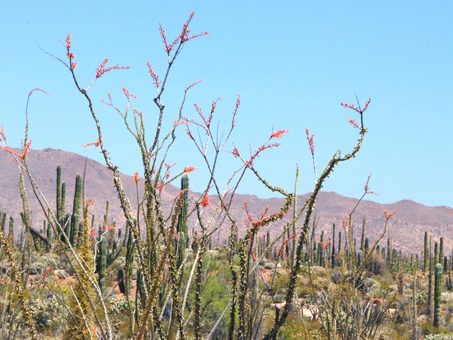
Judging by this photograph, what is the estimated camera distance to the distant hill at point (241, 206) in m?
85.6

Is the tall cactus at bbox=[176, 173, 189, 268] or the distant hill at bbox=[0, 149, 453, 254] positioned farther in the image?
the distant hill at bbox=[0, 149, 453, 254]

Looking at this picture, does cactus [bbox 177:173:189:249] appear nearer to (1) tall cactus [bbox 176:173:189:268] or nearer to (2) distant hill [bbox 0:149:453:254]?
(1) tall cactus [bbox 176:173:189:268]

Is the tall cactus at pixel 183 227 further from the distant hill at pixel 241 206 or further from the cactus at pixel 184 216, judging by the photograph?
the distant hill at pixel 241 206

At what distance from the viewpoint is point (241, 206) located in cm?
10388

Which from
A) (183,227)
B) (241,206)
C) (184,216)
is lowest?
(183,227)

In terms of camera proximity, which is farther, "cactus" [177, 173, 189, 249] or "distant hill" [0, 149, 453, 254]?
"distant hill" [0, 149, 453, 254]

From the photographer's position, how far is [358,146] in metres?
3.05

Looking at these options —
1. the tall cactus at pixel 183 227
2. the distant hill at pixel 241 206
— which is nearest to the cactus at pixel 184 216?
the tall cactus at pixel 183 227

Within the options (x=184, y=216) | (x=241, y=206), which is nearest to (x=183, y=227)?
(x=184, y=216)

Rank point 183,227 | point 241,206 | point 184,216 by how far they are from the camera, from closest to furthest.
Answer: point 183,227
point 184,216
point 241,206

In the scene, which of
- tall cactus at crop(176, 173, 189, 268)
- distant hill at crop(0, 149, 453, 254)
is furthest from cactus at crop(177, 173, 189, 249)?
distant hill at crop(0, 149, 453, 254)

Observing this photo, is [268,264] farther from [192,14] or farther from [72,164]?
[72,164]

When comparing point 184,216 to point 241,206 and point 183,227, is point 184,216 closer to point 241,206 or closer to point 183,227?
point 183,227

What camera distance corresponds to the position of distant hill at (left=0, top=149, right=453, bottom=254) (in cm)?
8556
